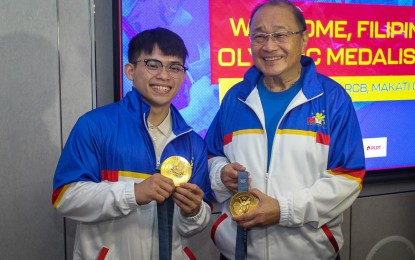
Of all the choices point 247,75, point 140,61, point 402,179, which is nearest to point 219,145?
point 247,75

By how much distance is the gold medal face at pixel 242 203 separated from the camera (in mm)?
1806

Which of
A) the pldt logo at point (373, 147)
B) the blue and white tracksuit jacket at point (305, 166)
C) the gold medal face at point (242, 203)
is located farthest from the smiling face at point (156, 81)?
the pldt logo at point (373, 147)

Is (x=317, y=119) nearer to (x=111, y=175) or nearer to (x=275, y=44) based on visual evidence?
(x=275, y=44)

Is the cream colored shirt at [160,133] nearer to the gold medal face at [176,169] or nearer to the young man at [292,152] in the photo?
the gold medal face at [176,169]

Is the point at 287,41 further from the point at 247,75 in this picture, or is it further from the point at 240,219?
the point at 240,219

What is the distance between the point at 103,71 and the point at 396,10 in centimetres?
201

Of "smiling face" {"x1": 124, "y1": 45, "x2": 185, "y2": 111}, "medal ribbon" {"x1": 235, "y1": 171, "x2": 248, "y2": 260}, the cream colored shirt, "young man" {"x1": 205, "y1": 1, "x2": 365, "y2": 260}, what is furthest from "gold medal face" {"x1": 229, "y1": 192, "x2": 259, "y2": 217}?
"smiling face" {"x1": 124, "y1": 45, "x2": 185, "y2": 111}

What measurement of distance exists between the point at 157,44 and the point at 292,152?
70 cm

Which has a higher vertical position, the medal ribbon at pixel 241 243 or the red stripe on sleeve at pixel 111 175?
the red stripe on sleeve at pixel 111 175

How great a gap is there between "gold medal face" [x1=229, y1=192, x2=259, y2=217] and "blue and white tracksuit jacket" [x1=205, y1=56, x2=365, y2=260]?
121 millimetres

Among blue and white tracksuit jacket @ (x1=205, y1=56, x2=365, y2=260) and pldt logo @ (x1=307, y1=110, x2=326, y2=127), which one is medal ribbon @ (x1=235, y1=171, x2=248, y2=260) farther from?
pldt logo @ (x1=307, y1=110, x2=326, y2=127)

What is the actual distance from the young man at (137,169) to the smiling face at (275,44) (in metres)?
0.32

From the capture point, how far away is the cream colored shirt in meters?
1.90

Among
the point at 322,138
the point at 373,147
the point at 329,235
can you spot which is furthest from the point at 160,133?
the point at 373,147
